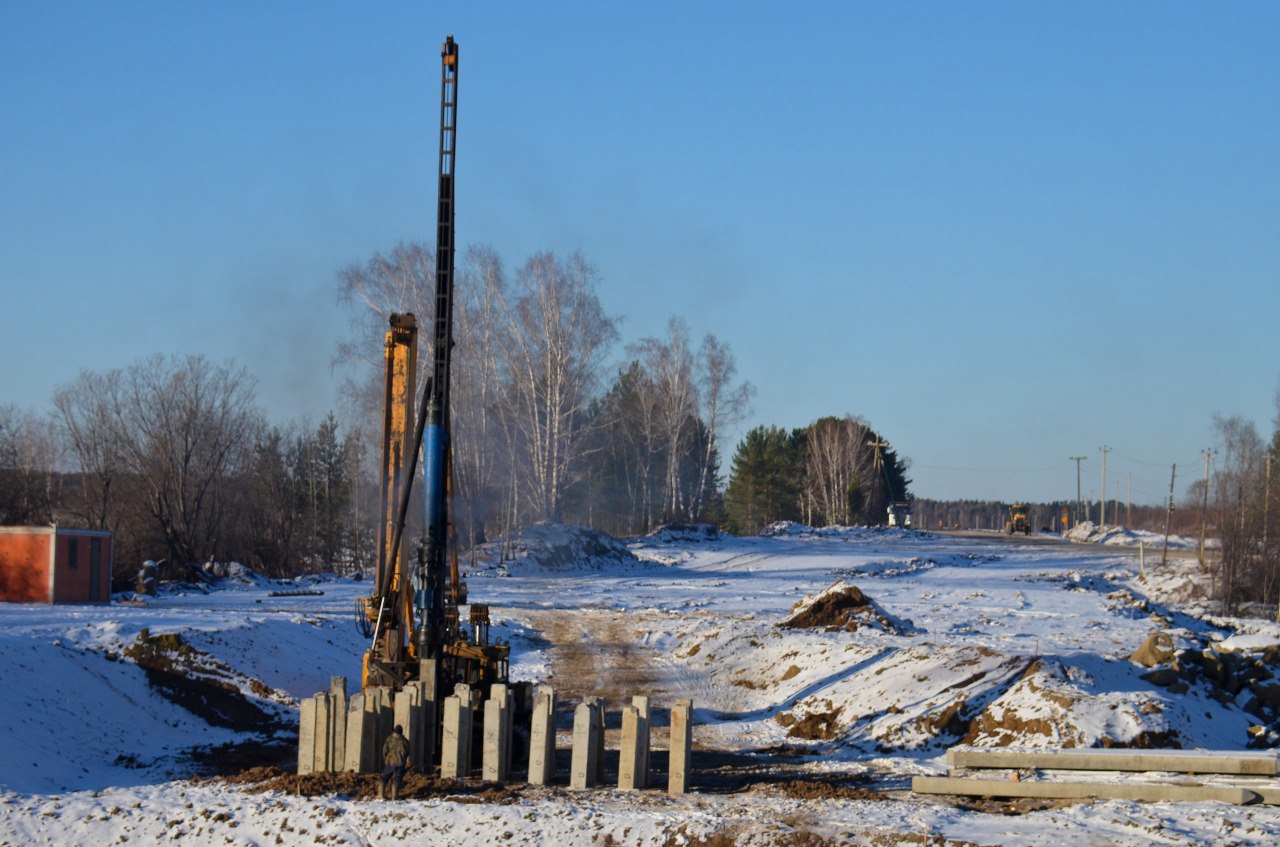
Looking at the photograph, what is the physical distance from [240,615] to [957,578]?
2980 cm

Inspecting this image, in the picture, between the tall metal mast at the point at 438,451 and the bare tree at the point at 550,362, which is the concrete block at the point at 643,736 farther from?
the bare tree at the point at 550,362

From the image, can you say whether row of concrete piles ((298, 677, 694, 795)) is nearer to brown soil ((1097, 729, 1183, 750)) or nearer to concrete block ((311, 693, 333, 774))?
concrete block ((311, 693, 333, 774))

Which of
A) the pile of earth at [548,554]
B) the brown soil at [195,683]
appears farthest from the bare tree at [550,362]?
the brown soil at [195,683]

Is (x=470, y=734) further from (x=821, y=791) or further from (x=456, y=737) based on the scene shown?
(x=821, y=791)

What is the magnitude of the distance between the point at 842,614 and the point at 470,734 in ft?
51.6

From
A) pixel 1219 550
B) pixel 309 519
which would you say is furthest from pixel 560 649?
pixel 1219 550

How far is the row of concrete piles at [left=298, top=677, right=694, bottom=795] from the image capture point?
40.0ft

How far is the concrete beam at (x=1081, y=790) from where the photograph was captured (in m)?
10.9

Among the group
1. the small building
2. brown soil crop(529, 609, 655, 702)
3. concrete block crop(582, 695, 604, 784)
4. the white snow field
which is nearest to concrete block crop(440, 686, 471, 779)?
the white snow field

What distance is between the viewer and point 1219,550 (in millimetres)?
55312

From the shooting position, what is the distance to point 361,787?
40.1ft

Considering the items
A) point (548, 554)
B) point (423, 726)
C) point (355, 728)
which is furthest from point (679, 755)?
point (548, 554)

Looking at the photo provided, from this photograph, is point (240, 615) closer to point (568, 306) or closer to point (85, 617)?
point (85, 617)

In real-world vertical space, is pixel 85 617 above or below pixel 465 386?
below
